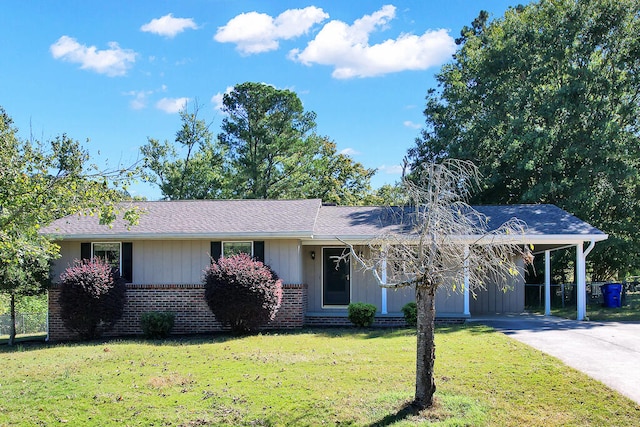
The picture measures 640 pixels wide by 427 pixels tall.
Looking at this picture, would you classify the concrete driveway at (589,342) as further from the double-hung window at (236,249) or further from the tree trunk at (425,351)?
the double-hung window at (236,249)

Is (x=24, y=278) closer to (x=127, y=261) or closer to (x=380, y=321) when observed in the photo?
(x=127, y=261)

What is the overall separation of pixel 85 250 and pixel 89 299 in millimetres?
1881

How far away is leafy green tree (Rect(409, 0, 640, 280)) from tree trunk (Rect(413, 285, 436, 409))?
1476 cm

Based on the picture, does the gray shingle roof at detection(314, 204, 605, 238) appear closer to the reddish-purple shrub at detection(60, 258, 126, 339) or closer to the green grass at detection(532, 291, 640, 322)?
the green grass at detection(532, 291, 640, 322)

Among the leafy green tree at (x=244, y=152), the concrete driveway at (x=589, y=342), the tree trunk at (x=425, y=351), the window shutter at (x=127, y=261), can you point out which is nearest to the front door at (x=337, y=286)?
the concrete driveway at (x=589, y=342)

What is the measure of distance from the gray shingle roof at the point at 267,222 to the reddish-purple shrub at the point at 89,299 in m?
1.15

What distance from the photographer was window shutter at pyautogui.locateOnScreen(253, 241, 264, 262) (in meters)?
14.5

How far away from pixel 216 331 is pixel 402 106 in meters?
16.4

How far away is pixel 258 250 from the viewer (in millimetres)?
14562

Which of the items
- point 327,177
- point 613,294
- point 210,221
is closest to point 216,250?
point 210,221

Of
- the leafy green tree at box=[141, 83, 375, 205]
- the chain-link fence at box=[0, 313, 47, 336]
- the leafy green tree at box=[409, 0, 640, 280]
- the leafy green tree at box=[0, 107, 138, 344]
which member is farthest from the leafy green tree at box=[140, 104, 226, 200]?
the leafy green tree at box=[0, 107, 138, 344]

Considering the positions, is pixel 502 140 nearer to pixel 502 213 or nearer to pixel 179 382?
pixel 502 213

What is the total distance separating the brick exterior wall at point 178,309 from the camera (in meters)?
14.2

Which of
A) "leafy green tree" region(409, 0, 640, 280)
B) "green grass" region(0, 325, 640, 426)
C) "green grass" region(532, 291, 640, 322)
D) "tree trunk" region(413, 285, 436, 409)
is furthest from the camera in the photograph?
"leafy green tree" region(409, 0, 640, 280)
